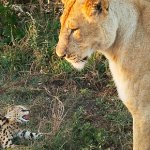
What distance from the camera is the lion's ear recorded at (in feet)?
9.61

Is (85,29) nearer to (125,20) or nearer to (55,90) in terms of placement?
→ (125,20)

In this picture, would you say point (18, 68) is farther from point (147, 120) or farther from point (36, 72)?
point (147, 120)

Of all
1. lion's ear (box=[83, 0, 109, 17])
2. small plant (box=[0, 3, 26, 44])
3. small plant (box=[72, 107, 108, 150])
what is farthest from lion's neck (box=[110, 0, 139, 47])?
small plant (box=[0, 3, 26, 44])

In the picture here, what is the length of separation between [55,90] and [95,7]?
1656 millimetres

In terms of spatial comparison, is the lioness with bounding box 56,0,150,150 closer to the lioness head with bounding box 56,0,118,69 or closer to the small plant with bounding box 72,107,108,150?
the lioness head with bounding box 56,0,118,69

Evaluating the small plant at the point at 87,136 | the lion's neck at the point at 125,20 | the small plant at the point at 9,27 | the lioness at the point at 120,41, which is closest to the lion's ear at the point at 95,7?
the lioness at the point at 120,41

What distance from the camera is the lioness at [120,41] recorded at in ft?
9.92

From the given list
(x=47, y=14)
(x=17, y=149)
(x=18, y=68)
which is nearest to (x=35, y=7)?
(x=47, y=14)

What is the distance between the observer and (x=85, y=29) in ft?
10.0

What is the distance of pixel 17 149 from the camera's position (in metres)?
3.76

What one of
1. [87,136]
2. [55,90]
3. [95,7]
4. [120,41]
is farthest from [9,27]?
[95,7]

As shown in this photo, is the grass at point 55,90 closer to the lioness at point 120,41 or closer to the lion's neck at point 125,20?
the lioness at point 120,41

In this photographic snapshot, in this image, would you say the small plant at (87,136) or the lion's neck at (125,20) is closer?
the lion's neck at (125,20)

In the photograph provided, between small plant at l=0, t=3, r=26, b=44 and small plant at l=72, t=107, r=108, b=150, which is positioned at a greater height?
small plant at l=0, t=3, r=26, b=44
